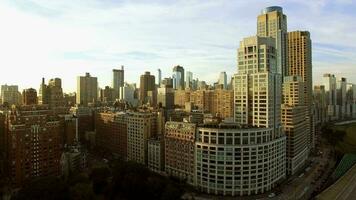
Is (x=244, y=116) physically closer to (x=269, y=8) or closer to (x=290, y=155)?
(x=290, y=155)

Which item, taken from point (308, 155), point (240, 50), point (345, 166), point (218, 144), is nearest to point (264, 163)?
point (218, 144)

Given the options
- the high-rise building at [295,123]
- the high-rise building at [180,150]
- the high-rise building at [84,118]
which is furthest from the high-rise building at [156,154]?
the high-rise building at [84,118]

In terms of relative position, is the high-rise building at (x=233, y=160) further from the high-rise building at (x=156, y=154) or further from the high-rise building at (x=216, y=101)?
the high-rise building at (x=216, y=101)

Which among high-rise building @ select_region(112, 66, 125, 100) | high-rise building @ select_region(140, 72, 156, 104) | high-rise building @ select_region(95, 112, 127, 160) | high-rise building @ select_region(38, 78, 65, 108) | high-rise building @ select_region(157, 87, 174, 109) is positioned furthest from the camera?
high-rise building @ select_region(112, 66, 125, 100)

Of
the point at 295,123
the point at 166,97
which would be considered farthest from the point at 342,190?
the point at 166,97

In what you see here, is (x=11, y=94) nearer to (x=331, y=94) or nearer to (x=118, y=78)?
(x=118, y=78)

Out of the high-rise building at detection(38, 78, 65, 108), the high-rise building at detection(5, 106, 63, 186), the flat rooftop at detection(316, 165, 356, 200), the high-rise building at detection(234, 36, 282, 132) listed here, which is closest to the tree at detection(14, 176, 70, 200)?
the high-rise building at detection(5, 106, 63, 186)

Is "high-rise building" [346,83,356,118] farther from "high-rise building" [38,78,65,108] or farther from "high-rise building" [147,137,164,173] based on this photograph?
"high-rise building" [38,78,65,108]
